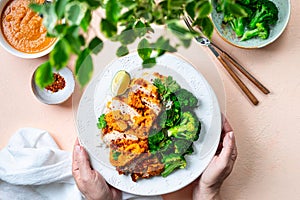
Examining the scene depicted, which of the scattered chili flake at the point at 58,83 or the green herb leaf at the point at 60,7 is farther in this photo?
the scattered chili flake at the point at 58,83

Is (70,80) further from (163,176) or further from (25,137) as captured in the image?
(163,176)

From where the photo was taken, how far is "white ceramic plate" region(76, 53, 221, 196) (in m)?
1.32

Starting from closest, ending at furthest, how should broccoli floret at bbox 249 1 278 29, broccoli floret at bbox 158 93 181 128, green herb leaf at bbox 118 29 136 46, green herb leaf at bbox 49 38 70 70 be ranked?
green herb leaf at bbox 49 38 70 70 → green herb leaf at bbox 118 29 136 46 → broccoli floret at bbox 158 93 181 128 → broccoli floret at bbox 249 1 278 29

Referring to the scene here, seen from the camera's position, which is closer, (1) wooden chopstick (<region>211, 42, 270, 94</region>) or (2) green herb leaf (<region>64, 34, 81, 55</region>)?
(2) green herb leaf (<region>64, 34, 81, 55</region>)

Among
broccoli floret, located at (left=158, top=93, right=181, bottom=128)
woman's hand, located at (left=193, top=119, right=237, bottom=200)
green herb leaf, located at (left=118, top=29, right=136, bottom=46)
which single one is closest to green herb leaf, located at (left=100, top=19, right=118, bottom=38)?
green herb leaf, located at (left=118, top=29, right=136, bottom=46)

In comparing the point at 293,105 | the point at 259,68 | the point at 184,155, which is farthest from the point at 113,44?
the point at 293,105

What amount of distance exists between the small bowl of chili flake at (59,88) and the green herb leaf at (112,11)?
0.77 m

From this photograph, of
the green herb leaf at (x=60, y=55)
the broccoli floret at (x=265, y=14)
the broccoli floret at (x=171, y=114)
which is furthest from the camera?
the broccoli floret at (x=265, y=14)

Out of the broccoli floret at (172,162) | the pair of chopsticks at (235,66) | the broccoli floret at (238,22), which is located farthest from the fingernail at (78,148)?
the broccoli floret at (238,22)

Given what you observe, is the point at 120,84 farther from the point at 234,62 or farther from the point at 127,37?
the point at 127,37

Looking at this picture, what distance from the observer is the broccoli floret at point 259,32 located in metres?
1.38

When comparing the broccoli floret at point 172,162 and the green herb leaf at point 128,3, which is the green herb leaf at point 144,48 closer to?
the green herb leaf at point 128,3

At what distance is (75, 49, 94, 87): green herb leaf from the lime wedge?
2.11 ft

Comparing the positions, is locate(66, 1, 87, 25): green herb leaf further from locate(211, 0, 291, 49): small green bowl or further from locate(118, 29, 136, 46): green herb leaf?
locate(211, 0, 291, 49): small green bowl
